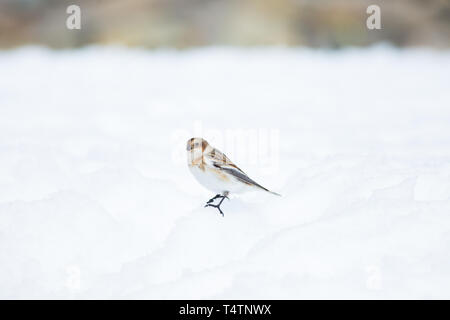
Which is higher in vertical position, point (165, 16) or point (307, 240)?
point (165, 16)

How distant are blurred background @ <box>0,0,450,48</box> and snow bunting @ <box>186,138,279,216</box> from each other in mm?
6752

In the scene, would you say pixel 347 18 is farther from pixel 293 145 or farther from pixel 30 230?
pixel 30 230

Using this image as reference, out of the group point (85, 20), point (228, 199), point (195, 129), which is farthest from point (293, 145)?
point (85, 20)

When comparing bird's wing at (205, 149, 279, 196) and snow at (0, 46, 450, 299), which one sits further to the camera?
bird's wing at (205, 149, 279, 196)

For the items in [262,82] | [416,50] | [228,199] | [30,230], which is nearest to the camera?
[30,230]

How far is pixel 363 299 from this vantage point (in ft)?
6.72

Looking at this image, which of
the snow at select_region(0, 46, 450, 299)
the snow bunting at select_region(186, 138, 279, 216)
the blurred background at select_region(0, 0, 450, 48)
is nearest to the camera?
the snow at select_region(0, 46, 450, 299)

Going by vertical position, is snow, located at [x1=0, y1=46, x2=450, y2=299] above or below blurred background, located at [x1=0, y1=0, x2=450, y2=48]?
below

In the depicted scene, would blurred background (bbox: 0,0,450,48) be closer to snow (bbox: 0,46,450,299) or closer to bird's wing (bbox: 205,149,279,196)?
snow (bbox: 0,46,450,299)

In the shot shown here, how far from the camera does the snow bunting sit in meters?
2.54

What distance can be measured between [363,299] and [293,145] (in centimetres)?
220

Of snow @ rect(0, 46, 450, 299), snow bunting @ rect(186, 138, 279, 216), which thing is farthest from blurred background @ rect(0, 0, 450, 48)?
snow bunting @ rect(186, 138, 279, 216)

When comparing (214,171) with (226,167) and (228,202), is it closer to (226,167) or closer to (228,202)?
(226,167)

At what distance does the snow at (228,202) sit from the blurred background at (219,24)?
3.37 metres
